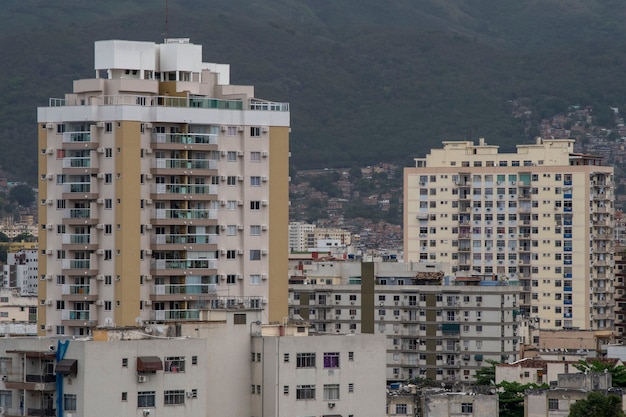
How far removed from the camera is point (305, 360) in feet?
218

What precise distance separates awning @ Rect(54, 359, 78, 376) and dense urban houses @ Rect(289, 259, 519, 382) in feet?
213

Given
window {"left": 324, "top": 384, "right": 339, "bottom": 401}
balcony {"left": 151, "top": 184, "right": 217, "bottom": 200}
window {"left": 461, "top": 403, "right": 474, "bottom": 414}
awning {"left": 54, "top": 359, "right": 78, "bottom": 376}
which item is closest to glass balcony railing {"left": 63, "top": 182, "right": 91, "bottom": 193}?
balcony {"left": 151, "top": 184, "right": 217, "bottom": 200}

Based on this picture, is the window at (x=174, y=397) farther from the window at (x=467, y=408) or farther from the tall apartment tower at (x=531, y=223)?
the tall apartment tower at (x=531, y=223)

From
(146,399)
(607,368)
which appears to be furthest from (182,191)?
(146,399)

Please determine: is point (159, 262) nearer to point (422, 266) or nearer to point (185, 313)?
point (185, 313)

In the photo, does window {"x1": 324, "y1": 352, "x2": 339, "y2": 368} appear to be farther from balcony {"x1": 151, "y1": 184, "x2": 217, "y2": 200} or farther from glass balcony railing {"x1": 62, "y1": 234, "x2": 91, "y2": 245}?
glass balcony railing {"x1": 62, "y1": 234, "x2": 91, "y2": 245}

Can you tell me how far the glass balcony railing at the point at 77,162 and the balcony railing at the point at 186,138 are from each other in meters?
2.98

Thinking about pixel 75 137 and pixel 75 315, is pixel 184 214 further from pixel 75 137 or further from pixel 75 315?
pixel 75 315

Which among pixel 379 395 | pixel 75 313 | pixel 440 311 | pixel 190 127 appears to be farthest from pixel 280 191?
pixel 440 311

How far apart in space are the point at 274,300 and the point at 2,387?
86.9 ft

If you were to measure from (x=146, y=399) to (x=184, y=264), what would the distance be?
26.5 metres

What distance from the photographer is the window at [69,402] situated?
204 ft

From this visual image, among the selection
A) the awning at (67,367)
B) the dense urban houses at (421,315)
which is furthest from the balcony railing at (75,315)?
the dense urban houses at (421,315)

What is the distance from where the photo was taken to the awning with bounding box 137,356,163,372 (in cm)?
6244
